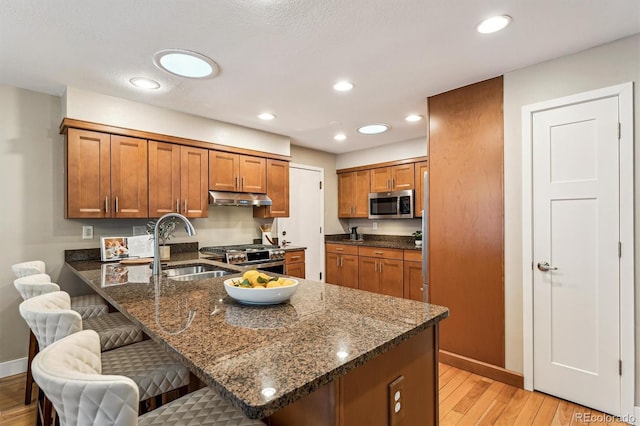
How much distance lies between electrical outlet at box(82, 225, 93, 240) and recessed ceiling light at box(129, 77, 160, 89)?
1392 mm

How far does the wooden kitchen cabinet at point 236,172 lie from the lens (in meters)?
3.49

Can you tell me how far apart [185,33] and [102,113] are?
1428 millimetres

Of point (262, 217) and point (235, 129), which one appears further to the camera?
point (262, 217)

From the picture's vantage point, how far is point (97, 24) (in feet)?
5.86

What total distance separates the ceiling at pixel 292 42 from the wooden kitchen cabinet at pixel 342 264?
2479 mm

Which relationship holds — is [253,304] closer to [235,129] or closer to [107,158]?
[107,158]

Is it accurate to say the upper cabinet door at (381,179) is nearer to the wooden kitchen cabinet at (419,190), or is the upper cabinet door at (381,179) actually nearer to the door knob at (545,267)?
the wooden kitchen cabinet at (419,190)

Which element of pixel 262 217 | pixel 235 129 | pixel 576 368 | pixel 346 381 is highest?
pixel 235 129

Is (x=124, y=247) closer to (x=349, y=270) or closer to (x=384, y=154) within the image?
(x=349, y=270)

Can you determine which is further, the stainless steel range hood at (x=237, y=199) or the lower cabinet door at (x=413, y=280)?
the lower cabinet door at (x=413, y=280)

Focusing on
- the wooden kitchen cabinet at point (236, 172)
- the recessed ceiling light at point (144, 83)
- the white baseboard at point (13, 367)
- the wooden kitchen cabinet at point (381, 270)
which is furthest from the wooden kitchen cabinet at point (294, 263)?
the white baseboard at point (13, 367)

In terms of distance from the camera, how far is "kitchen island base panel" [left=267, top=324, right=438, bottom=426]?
0.88 m

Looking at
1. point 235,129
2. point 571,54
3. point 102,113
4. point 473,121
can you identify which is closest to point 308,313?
point 473,121

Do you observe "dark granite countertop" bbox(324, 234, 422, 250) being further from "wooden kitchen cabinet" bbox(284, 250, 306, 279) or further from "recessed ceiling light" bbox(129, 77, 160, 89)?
"recessed ceiling light" bbox(129, 77, 160, 89)
